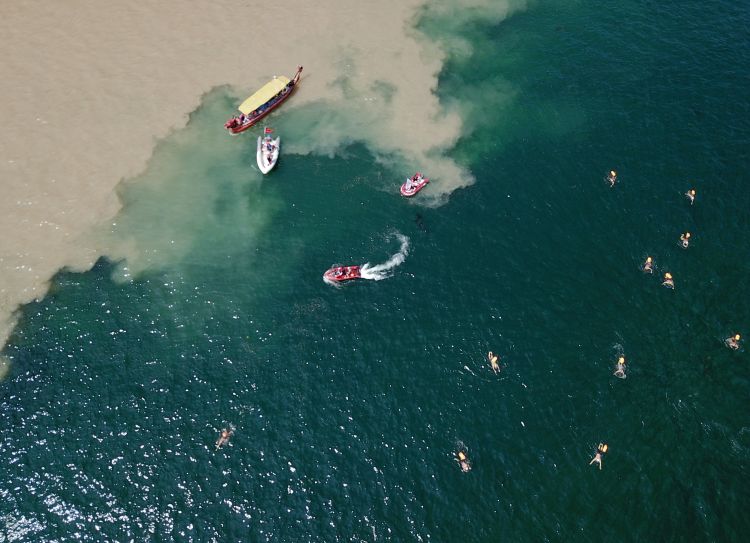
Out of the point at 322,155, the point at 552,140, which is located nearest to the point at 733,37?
the point at 552,140

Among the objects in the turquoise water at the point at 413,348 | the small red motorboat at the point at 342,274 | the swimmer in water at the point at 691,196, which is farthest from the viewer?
the swimmer in water at the point at 691,196

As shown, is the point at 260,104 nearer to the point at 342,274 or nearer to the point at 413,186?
the point at 413,186

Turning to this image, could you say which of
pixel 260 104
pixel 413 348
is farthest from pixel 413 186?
pixel 260 104

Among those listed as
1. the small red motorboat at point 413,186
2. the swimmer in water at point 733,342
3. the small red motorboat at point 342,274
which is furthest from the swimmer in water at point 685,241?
the small red motorboat at point 342,274

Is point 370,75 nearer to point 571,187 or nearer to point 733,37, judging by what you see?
point 571,187

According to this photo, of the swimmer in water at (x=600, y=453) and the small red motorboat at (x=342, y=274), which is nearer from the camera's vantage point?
the swimmer in water at (x=600, y=453)

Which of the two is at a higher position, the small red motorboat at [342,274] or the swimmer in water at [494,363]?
the small red motorboat at [342,274]

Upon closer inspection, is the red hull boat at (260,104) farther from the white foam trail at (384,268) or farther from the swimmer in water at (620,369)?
the swimmer in water at (620,369)
